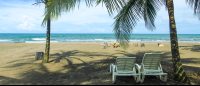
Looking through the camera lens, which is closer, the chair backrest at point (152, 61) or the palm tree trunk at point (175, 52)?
the palm tree trunk at point (175, 52)

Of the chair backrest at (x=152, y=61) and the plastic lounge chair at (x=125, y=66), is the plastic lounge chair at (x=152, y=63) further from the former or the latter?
the plastic lounge chair at (x=125, y=66)

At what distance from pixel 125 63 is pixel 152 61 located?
2.59 ft

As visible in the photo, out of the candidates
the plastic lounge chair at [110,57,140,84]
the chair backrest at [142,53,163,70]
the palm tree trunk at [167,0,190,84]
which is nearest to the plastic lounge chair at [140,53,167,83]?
the chair backrest at [142,53,163,70]

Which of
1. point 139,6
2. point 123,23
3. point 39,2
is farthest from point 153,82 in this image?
point 39,2

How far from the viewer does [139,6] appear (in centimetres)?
435

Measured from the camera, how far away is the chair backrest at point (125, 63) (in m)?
3.78

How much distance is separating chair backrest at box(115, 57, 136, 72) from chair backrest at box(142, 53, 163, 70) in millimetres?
345

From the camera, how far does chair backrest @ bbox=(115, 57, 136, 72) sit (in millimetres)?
3778

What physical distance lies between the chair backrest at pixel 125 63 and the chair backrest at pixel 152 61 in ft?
1.13

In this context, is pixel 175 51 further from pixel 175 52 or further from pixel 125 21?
pixel 125 21

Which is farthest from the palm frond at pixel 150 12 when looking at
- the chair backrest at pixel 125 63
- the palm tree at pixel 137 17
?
the chair backrest at pixel 125 63

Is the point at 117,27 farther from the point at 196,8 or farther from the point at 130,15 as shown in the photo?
the point at 196,8

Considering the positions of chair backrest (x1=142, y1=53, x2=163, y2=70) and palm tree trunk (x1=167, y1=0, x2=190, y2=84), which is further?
chair backrest (x1=142, y1=53, x2=163, y2=70)

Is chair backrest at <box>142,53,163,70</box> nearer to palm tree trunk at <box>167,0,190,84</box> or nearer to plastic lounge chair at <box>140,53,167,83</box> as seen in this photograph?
plastic lounge chair at <box>140,53,167,83</box>
